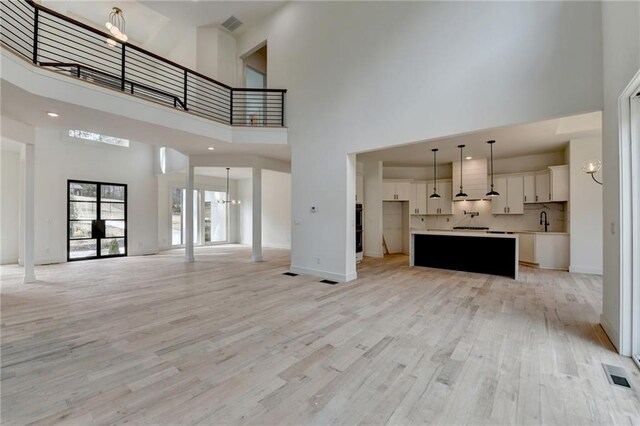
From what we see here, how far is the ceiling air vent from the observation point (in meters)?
7.17

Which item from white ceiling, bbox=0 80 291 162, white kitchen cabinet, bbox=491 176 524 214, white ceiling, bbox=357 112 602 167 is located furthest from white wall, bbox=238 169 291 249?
white kitchen cabinet, bbox=491 176 524 214

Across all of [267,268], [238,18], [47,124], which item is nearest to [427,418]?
[267,268]

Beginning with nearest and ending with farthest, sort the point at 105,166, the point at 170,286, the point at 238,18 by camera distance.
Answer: the point at 170,286
the point at 238,18
the point at 105,166

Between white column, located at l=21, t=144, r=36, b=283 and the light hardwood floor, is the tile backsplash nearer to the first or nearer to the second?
the light hardwood floor

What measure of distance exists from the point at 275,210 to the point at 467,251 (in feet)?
24.3

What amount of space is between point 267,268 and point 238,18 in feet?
21.2

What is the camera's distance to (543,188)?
6.99m

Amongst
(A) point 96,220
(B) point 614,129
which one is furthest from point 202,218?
(B) point 614,129

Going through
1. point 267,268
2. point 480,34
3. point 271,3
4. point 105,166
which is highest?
point 271,3

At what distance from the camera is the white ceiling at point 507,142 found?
17.4 feet

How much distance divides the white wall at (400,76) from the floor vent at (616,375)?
257cm

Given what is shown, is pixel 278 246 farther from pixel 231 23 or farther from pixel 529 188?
pixel 529 188

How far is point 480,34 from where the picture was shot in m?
3.71

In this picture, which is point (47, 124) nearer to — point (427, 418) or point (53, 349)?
point (53, 349)
